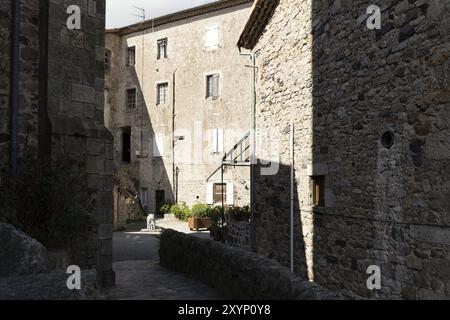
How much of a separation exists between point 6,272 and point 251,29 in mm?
8721

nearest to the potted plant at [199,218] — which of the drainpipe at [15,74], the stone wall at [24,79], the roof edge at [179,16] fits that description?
the roof edge at [179,16]

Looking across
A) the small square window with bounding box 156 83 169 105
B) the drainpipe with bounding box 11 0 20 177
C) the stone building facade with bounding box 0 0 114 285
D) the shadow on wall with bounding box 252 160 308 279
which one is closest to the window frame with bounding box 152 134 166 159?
the small square window with bounding box 156 83 169 105

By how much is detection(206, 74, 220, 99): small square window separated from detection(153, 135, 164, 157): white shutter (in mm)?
3671

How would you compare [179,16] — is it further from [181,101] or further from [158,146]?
[158,146]

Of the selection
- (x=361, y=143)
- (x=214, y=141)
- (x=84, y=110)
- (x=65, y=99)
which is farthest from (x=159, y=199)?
(x=361, y=143)

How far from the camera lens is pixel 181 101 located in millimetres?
22453

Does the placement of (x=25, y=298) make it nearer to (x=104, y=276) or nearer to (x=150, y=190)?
(x=104, y=276)

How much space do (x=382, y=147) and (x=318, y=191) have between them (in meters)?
2.07

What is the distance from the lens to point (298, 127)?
8.57 metres

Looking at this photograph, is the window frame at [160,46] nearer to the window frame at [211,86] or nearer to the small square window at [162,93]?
the small square window at [162,93]

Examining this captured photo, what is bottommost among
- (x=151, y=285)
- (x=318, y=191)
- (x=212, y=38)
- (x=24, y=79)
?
(x=151, y=285)

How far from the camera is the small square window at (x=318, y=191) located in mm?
7777

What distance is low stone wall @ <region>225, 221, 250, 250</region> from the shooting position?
38.3ft

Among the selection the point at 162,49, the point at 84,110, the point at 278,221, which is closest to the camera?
the point at 84,110
